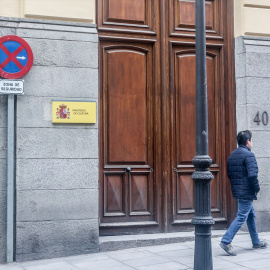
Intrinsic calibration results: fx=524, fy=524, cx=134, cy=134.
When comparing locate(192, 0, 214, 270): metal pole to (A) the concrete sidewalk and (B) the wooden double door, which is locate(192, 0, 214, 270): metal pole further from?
(B) the wooden double door

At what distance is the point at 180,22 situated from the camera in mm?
9414

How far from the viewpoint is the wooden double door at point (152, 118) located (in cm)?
889

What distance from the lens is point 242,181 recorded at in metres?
7.92

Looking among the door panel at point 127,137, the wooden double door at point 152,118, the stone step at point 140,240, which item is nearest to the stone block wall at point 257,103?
the wooden double door at point 152,118

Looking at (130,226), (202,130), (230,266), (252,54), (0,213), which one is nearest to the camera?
(202,130)

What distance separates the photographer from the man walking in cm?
779

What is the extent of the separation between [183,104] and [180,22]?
1481 mm

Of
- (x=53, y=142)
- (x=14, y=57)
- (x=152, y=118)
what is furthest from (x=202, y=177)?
(x=14, y=57)

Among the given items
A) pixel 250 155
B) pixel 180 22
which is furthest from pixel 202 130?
pixel 180 22

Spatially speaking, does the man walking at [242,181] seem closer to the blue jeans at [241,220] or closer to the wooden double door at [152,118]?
the blue jeans at [241,220]

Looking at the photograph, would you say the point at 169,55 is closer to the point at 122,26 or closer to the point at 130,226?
the point at 122,26

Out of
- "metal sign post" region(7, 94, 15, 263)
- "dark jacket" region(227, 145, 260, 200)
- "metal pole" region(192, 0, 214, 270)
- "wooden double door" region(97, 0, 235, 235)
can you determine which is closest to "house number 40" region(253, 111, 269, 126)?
"wooden double door" region(97, 0, 235, 235)

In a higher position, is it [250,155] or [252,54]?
[252,54]

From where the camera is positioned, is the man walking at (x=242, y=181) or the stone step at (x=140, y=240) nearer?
the man walking at (x=242, y=181)
